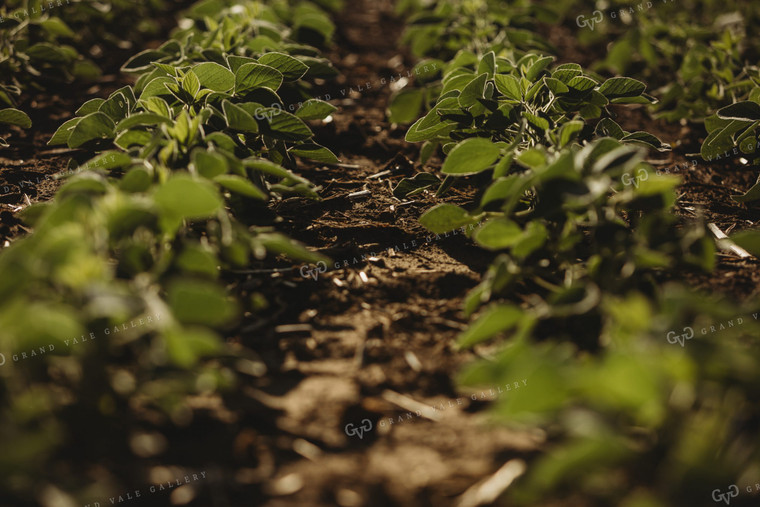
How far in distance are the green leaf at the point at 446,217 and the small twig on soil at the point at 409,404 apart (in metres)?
0.60

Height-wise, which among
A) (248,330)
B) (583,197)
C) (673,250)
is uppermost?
(583,197)

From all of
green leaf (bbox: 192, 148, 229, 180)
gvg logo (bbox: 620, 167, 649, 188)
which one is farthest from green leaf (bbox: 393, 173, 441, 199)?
green leaf (bbox: 192, 148, 229, 180)

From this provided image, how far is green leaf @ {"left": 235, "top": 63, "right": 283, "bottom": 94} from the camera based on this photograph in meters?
1.90

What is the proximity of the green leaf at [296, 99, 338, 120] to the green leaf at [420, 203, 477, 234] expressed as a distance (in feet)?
1.96

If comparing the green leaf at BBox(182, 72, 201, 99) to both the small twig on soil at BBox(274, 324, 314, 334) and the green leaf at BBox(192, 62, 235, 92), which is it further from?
the small twig on soil at BBox(274, 324, 314, 334)

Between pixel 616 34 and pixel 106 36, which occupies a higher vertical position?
pixel 106 36

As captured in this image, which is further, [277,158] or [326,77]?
[326,77]

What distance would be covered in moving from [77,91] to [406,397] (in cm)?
275

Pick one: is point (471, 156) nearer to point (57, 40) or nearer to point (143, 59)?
point (143, 59)

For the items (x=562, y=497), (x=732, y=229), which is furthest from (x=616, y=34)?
(x=562, y=497)

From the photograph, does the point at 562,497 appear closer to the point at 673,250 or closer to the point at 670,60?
the point at 673,250

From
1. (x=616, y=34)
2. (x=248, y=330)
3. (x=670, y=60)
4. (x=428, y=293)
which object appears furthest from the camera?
(x=616, y=34)

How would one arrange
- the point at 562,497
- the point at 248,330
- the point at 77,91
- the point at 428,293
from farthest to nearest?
the point at 77,91, the point at 428,293, the point at 248,330, the point at 562,497

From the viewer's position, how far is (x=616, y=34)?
4164mm
